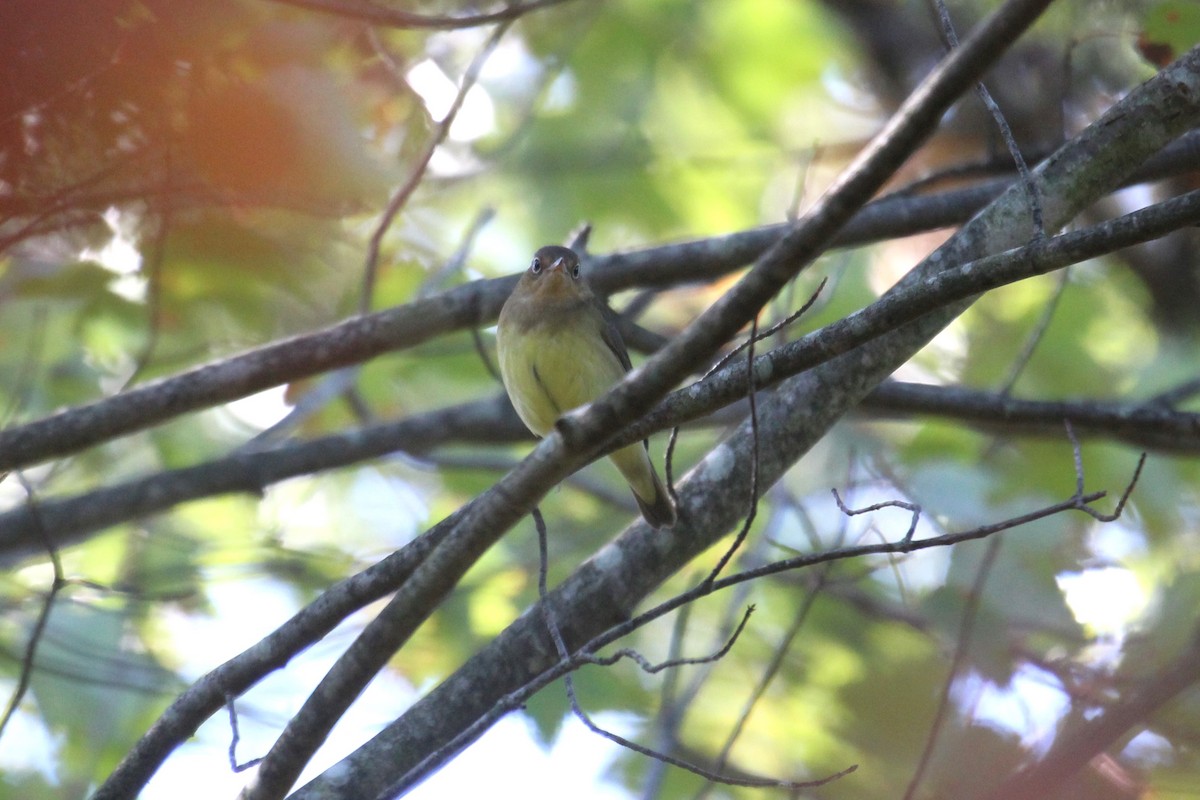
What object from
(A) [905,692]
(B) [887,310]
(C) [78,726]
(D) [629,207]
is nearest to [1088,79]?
(D) [629,207]

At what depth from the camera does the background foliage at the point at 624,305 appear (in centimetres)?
377

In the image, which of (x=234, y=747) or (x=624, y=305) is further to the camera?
(x=624, y=305)

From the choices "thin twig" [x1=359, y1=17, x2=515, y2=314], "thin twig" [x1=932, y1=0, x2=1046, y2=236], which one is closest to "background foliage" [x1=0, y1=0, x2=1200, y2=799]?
"thin twig" [x1=359, y1=17, x2=515, y2=314]

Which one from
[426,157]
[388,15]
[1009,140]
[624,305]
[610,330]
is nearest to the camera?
[1009,140]

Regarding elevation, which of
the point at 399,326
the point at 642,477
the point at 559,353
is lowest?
the point at 642,477

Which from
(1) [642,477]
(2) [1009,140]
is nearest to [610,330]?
(1) [642,477]

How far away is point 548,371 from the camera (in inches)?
195

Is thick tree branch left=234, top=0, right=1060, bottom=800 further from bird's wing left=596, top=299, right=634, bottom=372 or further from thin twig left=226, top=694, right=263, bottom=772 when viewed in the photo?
bird's wing left=596, top=299, right=634, bottom=372

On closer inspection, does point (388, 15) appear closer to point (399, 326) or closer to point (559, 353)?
point (399, 326)

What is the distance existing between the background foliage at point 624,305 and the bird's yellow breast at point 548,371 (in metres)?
0.80

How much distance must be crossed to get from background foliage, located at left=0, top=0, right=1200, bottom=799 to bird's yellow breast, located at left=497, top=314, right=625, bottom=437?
796 millimetres

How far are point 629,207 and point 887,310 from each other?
16.6 feet

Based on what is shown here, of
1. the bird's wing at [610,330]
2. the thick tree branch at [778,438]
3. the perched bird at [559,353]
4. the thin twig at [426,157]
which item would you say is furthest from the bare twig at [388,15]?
the thick tree branch at [778,438]

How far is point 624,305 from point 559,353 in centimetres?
223
